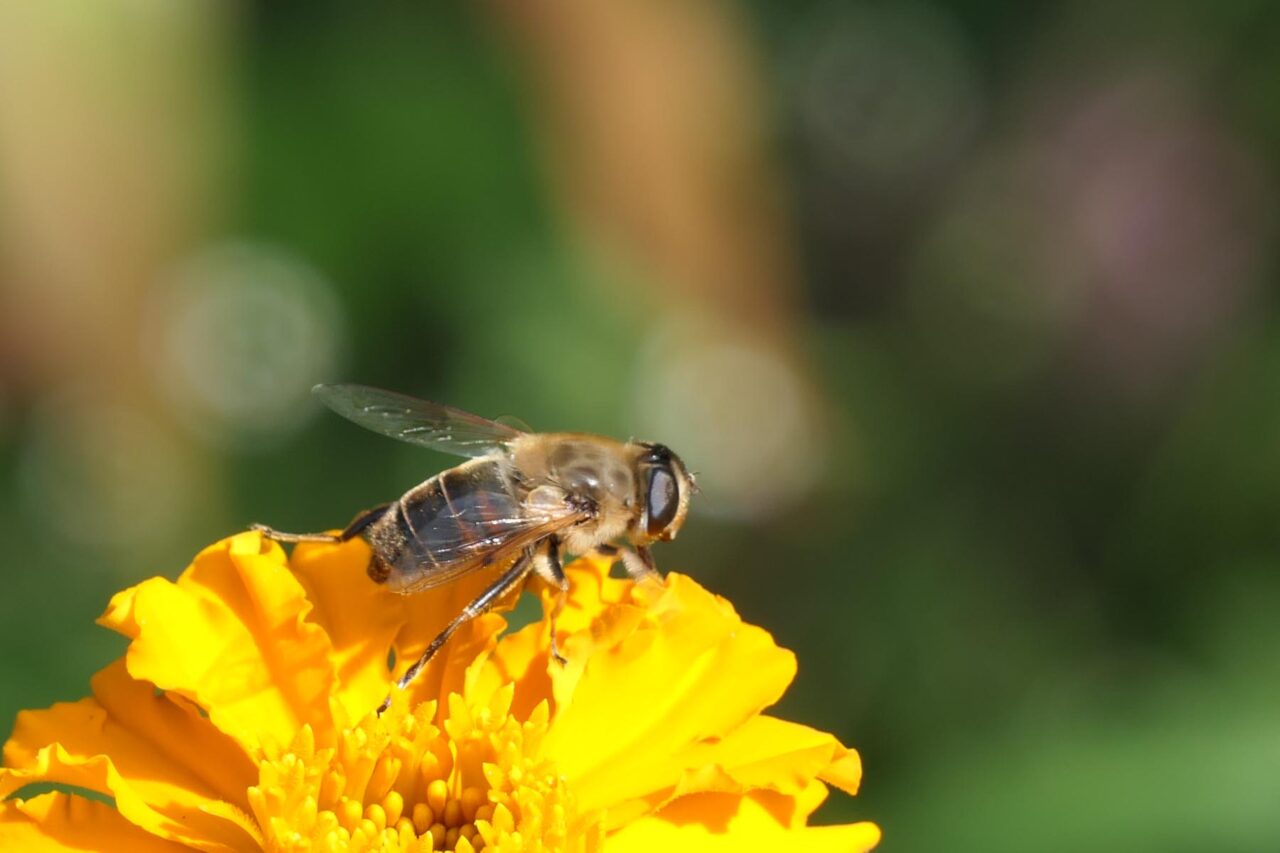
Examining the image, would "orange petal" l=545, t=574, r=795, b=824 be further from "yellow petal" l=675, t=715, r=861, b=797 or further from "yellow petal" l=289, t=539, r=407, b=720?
"yellow petal" l=289, t=539, r=407, b=720

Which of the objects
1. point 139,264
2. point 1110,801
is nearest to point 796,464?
point 1110,801

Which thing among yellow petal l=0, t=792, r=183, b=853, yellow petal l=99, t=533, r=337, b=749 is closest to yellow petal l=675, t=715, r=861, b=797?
yellow petal l=99, t=533, r=337, b=749

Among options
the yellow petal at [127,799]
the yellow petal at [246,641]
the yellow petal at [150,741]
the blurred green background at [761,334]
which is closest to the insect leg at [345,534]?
the yellow petal at [246,641]

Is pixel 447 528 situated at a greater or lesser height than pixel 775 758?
greater

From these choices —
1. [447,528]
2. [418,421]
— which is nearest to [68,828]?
[447,528]

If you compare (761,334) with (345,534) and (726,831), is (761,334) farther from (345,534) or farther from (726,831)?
(726,831)
